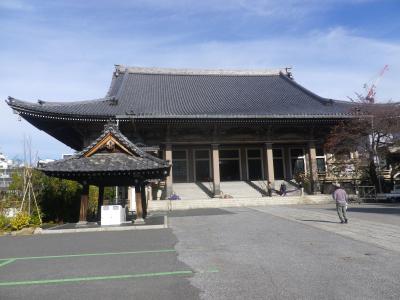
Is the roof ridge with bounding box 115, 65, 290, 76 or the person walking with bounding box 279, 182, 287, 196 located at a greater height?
the roof ridge with bounding box 115, 65, 290, 76

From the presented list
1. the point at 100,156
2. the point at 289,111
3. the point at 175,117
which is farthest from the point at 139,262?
the point at 289,111

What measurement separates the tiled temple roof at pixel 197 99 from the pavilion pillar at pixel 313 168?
2.63m

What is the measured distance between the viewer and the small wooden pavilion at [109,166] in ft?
41.5

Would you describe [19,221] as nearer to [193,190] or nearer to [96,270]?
[96,270]

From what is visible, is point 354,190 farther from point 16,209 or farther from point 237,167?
point 16,209

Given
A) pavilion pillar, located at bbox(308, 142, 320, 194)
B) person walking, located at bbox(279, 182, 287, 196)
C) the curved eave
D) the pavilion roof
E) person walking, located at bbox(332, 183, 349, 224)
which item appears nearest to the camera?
person walking, located at bbox(332, 183, 349, 224)

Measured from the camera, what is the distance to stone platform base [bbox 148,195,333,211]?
19984 millimetres

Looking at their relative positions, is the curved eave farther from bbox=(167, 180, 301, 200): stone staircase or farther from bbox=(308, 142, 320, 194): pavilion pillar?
bbox=(167, 180, 301, 200): stone staircase

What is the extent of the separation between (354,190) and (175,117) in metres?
12.5

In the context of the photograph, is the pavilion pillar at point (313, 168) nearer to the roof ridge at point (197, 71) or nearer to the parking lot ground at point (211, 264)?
the roof ridge at point (197, 71)

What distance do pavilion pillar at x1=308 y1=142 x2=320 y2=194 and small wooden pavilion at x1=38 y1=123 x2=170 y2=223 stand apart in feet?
43.6

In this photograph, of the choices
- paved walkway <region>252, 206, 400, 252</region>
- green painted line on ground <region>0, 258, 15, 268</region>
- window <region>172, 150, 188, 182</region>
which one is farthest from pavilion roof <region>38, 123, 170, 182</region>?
window <region>172, 150, 188, 182</region>

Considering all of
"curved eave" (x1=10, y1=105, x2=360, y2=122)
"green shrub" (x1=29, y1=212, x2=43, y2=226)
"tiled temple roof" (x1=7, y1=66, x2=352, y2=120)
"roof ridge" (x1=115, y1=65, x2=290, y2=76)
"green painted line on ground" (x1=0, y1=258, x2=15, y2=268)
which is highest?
"roof ridge" (x1=115, y1=65, x2=290, y2=76)

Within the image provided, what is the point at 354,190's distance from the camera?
77.1ft
